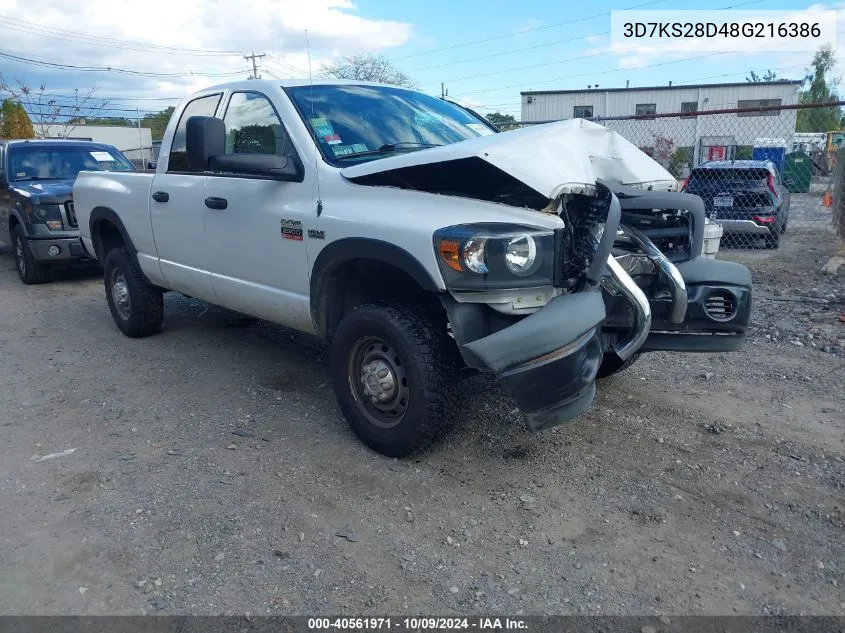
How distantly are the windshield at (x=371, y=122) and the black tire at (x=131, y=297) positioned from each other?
2.52 m

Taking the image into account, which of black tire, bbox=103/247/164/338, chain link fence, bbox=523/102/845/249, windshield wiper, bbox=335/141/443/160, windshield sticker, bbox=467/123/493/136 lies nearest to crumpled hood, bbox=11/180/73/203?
black tire, bbox=103/247/164/338

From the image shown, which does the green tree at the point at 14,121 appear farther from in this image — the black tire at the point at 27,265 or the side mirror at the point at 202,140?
the side mirror at the point at 202,140

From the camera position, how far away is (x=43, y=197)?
8523 millimetres

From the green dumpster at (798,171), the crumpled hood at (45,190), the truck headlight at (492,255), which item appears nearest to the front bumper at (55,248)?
the crumpled hood at (45,190)

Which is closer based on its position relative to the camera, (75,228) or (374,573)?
(374,573)

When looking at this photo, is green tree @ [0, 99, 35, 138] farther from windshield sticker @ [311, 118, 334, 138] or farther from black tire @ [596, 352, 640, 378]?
black tire @ [596, 352, 640, 378]

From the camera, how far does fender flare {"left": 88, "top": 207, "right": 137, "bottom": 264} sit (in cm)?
582

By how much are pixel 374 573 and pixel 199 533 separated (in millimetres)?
856

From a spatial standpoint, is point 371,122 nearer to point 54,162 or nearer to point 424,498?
point 424,498

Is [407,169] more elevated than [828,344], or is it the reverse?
[407,169]

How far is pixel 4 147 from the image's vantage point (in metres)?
9.69

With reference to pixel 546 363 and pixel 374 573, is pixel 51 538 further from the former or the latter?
pixel 546 363

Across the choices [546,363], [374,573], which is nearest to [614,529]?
[546,363]

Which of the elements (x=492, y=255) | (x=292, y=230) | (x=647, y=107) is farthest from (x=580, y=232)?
(x=647, y=107)
